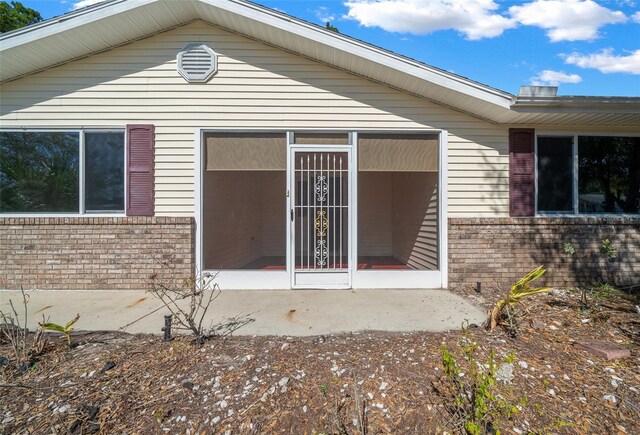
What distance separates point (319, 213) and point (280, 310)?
165 centimetres

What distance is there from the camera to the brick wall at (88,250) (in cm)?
523

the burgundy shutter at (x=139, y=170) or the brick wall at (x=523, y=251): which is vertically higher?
the burgundy shutter at (x=139, y=170)

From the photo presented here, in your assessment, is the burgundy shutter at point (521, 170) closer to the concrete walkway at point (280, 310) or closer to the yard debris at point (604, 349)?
the concrete walkway at point (280, 310)

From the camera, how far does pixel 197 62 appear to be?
5293mm

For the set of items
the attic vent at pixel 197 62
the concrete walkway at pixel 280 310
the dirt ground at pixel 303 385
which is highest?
the attic vent at pixel 197 62

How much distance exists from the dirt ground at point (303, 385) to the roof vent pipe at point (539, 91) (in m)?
3.12

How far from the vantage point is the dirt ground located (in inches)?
94.9

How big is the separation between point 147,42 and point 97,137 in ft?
5.40

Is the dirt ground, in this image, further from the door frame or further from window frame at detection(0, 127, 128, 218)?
window frame at detection(0, 127, 128, 218)

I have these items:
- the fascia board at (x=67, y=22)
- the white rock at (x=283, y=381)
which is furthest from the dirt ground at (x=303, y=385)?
the fascia board at (x=67, y=22)

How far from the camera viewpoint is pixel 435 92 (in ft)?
17.0

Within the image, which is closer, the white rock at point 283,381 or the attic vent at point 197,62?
the white rock at point 283,381

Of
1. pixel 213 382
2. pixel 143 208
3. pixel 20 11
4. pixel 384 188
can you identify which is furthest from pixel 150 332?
pixel 20 11

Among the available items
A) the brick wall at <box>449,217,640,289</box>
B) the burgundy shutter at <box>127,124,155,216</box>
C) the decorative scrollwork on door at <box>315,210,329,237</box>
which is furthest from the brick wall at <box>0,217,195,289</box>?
the brick wall at <box>449,217,640,289</box>
